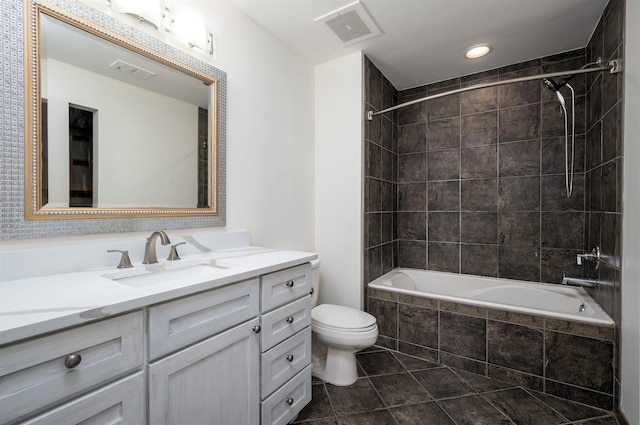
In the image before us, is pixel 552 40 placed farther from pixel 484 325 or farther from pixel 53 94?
pixel 53 94

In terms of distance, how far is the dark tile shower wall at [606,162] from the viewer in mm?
1572

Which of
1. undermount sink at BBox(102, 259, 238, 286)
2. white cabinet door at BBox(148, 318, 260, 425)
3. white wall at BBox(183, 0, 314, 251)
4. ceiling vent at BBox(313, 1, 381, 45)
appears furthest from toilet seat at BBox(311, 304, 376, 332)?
ceiling vent at BBox(313, 1, 381, 45)

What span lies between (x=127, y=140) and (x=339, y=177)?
60.3 inches

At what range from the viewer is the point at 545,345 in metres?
1.74

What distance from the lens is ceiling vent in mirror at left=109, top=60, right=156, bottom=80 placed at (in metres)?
1.26

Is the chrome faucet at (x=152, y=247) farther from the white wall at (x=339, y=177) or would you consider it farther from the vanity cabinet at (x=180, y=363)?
the white wall at (x=339, y=177)

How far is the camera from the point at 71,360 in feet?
2.19

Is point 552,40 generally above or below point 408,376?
above

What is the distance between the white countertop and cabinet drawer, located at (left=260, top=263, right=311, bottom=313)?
52 millimetres

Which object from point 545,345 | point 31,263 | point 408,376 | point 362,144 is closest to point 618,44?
point 362,144

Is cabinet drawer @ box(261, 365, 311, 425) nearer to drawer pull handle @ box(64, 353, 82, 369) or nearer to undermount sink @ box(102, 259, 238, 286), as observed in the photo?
undermount sink @ box(102, 259, 238, 286)

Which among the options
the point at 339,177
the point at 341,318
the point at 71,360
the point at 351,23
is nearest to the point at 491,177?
the point at 339,177

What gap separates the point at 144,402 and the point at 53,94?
1.15 meters

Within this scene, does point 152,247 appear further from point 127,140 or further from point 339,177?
point 339,177
